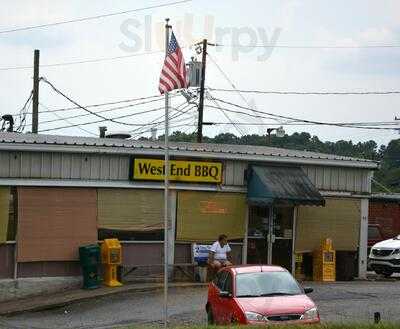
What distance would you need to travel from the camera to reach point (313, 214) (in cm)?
2422

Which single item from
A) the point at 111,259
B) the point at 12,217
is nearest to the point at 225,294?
the point at 111,259

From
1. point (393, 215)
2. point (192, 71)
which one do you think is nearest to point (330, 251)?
point (393, 215)

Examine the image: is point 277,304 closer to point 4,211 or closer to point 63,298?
point 63,298

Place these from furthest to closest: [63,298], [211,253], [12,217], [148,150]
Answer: [148,150] → [211,253] → [12,217] → [63,298]

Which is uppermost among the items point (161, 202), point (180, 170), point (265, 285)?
point (180, 170)

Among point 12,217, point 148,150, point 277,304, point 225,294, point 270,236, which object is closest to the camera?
point 277,304

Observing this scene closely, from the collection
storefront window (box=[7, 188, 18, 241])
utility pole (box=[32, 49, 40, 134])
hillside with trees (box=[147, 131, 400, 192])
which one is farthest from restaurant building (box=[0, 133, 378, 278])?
hillside with trees (box=[147, 131, 400, 192])

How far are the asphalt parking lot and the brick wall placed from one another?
1468cm

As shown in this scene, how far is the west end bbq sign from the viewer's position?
854 inches

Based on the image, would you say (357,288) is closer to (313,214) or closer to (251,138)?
(313,214)

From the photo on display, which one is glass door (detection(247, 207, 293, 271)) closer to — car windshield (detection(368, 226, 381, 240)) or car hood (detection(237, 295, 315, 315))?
car windshield (detection(368, 226, 381, 240))

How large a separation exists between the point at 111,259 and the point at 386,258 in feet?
34.7

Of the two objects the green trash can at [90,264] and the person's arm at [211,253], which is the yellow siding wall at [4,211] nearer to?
the green trash can at [90,264]

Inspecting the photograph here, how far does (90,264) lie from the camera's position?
67.3 ft
